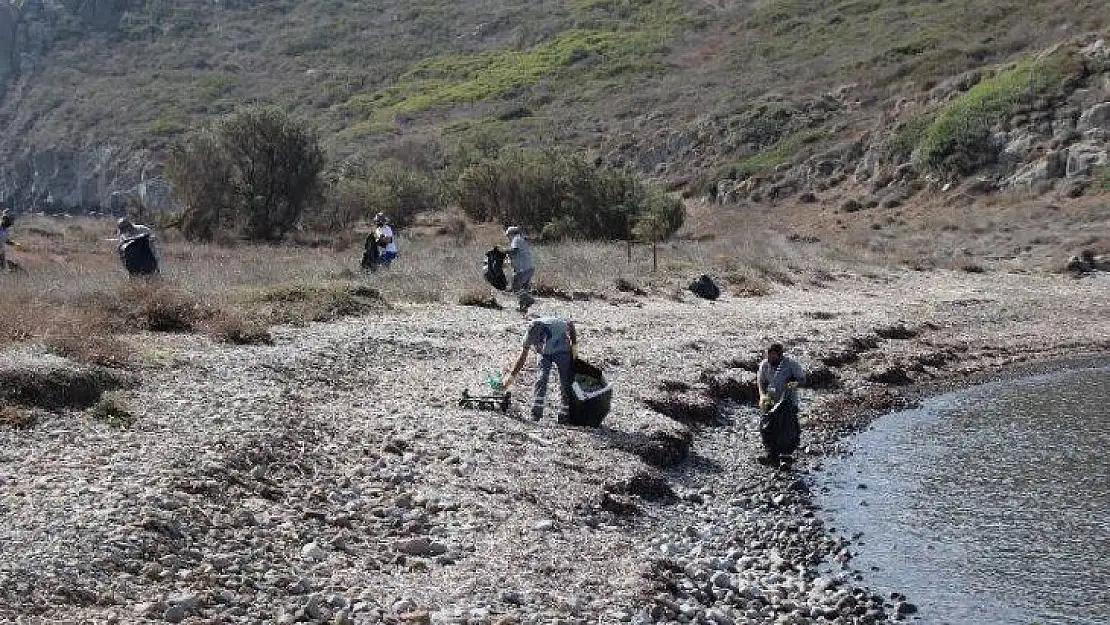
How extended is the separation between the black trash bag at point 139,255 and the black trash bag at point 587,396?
1030 centimetres

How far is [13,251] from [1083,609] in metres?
32.2

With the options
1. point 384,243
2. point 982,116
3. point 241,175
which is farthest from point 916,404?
point 982,116

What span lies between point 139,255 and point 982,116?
4047 centimetres

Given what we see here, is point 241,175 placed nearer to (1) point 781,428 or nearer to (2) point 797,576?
(1) point 781,428

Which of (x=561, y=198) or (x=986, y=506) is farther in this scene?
(x=561, y=198)

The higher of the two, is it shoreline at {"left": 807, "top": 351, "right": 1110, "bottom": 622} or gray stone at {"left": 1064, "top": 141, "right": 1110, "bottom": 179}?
gray stone at {"left": 1064, "top": 141, "right": 1110, "bottom": 179}

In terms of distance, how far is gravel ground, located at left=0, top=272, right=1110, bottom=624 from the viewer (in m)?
9.41

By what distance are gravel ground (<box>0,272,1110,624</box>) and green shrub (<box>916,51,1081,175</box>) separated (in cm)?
3162

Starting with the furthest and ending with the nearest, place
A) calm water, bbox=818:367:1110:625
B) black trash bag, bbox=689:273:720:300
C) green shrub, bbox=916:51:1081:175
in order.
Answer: green shrub, bbox=916:51:1081:175 < black trash bag, bbox=689:273:720:300 < calm water, bbox=818:367:1110:625

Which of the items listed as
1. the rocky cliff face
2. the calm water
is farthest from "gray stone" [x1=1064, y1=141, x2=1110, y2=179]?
the rocky cliff face

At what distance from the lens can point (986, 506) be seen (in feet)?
50.8

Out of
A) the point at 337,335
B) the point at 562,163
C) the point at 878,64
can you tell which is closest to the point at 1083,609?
the point at 337,335

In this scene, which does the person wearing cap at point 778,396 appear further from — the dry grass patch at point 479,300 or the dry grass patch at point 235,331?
the dry grass patch at point 479,300

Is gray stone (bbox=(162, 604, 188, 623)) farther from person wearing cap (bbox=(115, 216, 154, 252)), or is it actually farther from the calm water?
person wearing cap (bbox=(115, 216, 154, 252))
